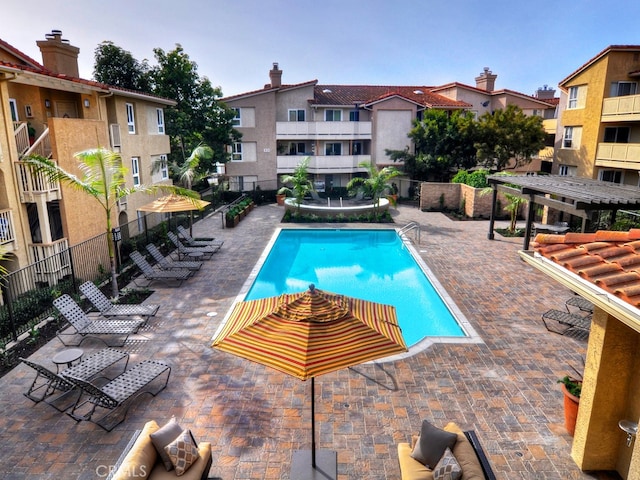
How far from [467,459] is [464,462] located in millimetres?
72

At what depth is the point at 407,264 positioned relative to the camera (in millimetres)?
19516

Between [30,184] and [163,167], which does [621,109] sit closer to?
[163,167]

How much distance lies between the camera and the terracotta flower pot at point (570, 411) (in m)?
7.18

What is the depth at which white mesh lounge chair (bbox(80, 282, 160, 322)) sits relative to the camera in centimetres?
1204

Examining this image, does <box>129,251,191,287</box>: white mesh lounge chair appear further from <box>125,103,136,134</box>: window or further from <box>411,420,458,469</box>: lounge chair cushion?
<box>411,420,458,469</box>: lounge chair cushion

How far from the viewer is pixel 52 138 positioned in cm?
1530

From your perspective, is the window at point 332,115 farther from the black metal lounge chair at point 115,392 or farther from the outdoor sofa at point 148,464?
the outdoor sofa at point 148,464

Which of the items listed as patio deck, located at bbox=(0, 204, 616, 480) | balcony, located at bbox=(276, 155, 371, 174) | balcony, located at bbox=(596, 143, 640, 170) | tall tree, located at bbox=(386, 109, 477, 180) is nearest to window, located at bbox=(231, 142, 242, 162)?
balcony, located at bbox=(276, 155, 371, 174)

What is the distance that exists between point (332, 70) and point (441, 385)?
1613 inches

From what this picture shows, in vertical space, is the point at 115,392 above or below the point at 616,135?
below

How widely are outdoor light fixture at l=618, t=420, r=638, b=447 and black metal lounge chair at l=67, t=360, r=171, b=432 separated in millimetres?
8089

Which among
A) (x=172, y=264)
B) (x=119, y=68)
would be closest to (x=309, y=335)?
(x=172, y=264)

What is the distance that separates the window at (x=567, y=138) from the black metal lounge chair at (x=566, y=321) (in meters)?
23.6

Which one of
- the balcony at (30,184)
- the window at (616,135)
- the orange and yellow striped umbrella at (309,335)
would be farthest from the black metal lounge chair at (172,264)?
Answer: the window at (616,135)
